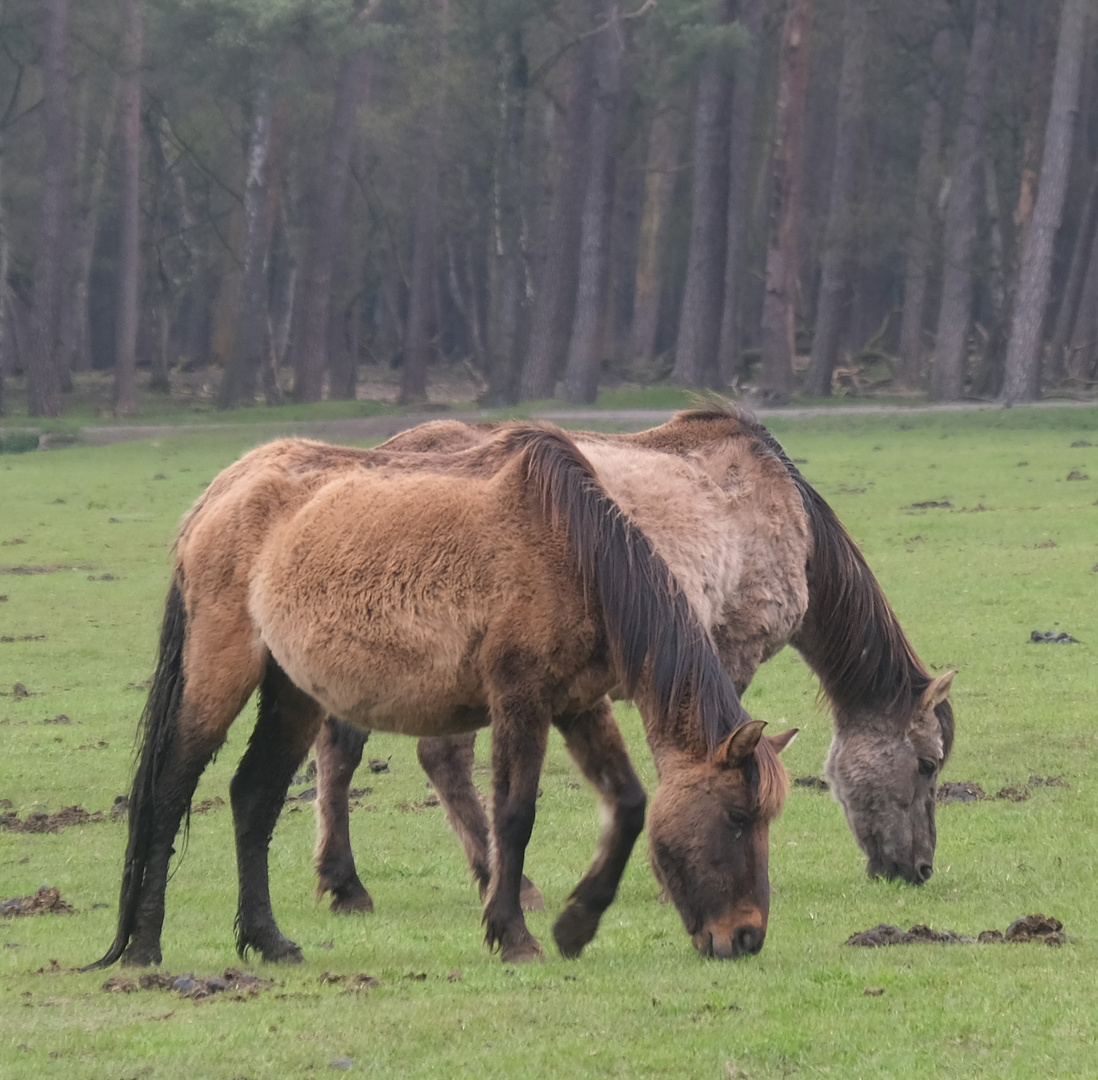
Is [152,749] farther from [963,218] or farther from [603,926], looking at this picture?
[963,218]

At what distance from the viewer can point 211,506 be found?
21.7ft

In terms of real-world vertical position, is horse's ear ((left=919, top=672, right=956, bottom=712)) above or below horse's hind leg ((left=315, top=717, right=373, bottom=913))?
above

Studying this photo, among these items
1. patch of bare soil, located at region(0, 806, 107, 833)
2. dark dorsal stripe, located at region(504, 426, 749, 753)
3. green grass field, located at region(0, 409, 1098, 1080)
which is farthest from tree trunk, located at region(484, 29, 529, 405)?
dark dorsal stripe, located at region(504, 426, 749, 753)

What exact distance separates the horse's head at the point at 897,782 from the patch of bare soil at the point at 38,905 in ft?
11.4

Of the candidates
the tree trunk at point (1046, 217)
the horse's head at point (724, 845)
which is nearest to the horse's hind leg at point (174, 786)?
Answer: the horse's head at point (724, 845)

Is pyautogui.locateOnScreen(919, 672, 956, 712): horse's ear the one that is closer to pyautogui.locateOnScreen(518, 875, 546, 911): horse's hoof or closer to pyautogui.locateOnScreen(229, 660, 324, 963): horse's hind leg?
pyautogui.locateOnScreen(518, 875, 546, 911): horse's hoof

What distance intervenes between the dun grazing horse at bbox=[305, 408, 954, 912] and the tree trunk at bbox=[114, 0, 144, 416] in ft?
110

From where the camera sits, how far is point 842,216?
3919 cm

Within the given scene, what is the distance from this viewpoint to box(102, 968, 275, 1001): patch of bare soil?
5500 millimetres

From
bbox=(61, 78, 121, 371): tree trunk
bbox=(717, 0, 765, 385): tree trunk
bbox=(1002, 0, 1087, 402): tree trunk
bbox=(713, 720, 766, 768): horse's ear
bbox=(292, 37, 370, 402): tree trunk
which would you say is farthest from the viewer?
bbox=(61, 78, 121, 371): tree trunk

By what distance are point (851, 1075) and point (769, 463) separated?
11.1 feet

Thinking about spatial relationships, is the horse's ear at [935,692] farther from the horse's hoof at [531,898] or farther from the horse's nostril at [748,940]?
the horse's nostril at [748,940]

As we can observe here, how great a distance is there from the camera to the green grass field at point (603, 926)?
15.3 feet

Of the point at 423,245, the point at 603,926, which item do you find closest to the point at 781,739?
the point at 603,926
